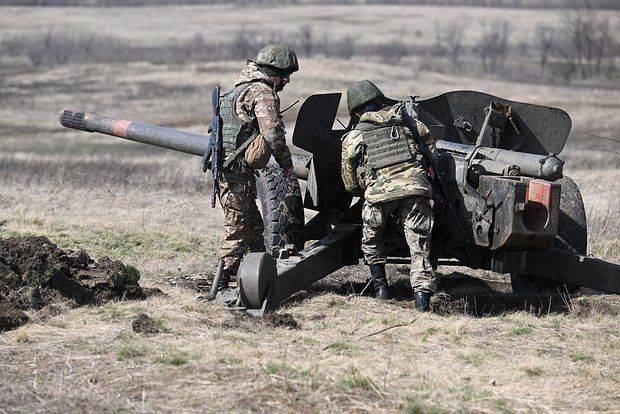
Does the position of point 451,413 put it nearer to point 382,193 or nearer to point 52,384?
point 52,384

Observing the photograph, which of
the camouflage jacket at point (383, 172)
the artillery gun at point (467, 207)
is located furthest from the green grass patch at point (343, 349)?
the camouflage jacket at point (383, 172)

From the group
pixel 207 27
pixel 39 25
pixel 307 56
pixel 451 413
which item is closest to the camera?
pixel 451 413

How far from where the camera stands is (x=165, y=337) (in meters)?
7.37

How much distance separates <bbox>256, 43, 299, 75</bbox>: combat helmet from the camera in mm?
8883

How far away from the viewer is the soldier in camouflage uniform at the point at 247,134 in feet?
28.6

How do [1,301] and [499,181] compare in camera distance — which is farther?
[499,181]

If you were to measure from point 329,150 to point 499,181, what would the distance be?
5.44ft

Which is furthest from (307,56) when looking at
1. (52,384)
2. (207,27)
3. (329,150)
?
(52,384)

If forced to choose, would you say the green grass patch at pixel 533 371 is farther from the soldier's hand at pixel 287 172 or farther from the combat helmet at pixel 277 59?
the combat helmet at pixel 277 59

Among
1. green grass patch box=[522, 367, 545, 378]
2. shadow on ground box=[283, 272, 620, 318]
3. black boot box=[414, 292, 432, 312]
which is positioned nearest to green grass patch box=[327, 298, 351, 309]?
shadow on ground box=[283, 272, 620, 318]

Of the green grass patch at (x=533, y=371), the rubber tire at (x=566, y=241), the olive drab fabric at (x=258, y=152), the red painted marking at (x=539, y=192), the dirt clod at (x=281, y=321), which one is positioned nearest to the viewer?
the green grass patch at (x=533, y=371)

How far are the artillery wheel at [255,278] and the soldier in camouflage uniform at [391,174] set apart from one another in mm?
1122

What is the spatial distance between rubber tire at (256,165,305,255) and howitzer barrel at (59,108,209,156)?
40.6 inches

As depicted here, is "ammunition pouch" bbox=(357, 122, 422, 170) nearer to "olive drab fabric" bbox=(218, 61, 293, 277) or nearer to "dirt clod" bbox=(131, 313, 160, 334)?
"olive drab fabric" bbox=(218, 61, 293, 277)
